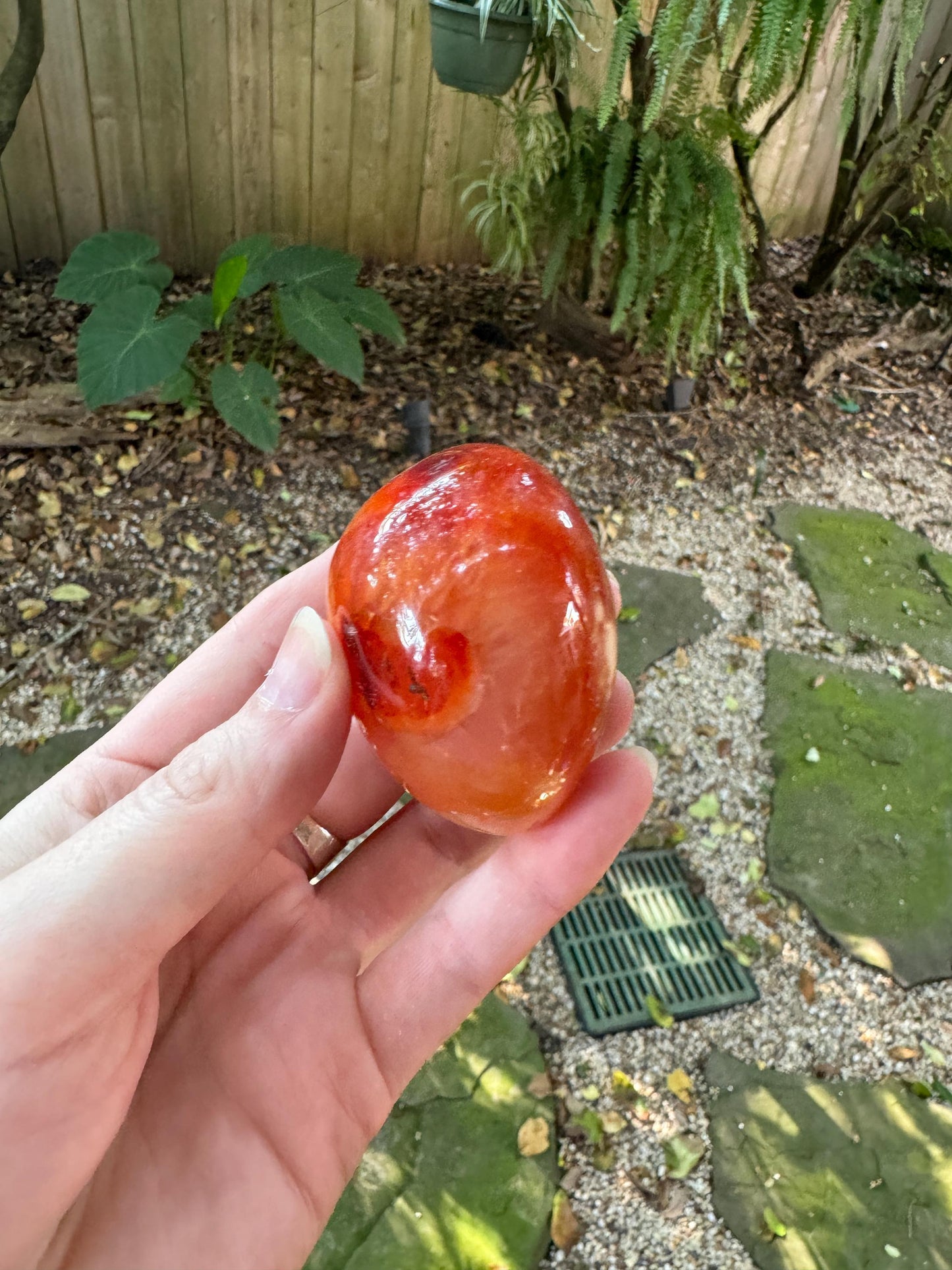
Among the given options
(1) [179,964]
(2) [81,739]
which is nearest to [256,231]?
(2) [81,739]

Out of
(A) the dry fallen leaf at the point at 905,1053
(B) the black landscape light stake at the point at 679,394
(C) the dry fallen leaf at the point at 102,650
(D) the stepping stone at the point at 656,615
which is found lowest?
(A) the dry fallen leaf at the point at 905,1053

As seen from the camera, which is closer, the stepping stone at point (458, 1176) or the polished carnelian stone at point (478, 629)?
the polished carnelian stone at point (478, 629)

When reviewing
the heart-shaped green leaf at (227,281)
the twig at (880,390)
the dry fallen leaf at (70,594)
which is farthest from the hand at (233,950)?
the twig at (880,390)

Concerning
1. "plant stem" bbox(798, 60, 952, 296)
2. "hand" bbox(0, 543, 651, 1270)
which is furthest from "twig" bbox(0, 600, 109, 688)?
"plant stem" bbox(798, 60, 952, 296)

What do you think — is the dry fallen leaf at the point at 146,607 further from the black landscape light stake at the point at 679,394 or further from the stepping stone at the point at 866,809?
the black landscape light stake at the point at 679,394

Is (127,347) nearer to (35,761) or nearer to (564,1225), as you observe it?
(35,761)

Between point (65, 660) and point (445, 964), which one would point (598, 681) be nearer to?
point (445, 964)
